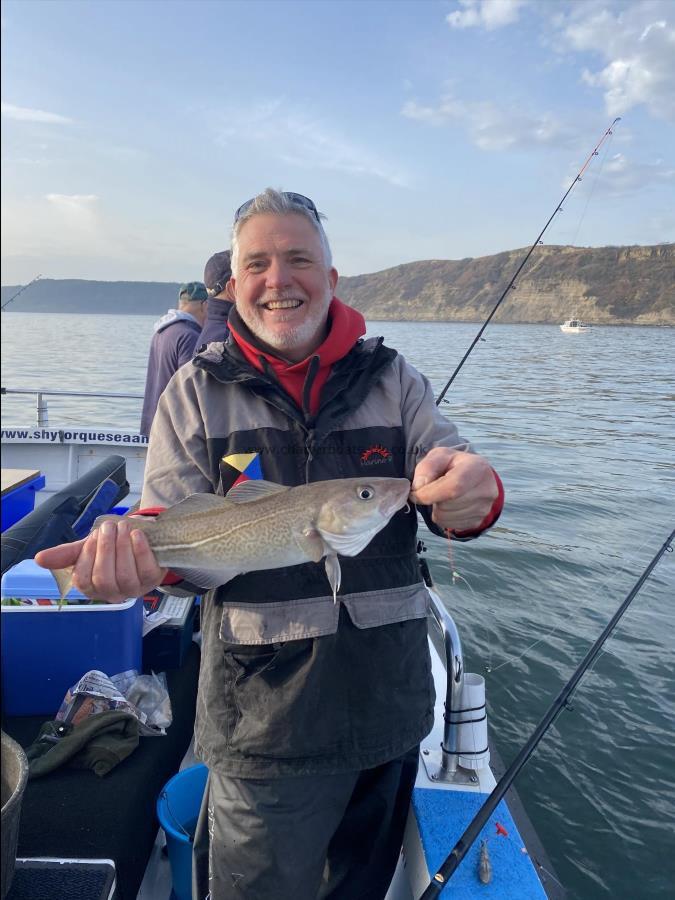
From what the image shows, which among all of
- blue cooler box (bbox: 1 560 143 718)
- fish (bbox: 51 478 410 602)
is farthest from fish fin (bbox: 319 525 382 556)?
blue cooler box (bbox: 1 560 143 718)

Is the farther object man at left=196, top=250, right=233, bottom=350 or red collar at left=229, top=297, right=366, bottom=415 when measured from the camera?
man at left=196, top=250, right=233, bottom=350

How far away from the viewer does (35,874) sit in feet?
7.42

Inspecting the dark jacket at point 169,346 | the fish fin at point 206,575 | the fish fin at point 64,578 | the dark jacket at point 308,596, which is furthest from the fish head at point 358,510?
the dark jacket at point 169,346

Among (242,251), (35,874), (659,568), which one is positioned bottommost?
(659,568)

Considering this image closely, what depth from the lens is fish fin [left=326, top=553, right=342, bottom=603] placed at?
2260 mm

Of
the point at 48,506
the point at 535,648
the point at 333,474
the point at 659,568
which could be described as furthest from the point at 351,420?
the point at 659,568

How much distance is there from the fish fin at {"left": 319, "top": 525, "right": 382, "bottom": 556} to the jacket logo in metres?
0.42

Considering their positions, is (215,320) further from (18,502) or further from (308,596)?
(308,596)

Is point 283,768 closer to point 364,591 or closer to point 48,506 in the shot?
point 364,591

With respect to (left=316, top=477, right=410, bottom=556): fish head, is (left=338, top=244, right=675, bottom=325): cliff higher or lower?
higher

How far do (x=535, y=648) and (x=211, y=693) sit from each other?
5779mm

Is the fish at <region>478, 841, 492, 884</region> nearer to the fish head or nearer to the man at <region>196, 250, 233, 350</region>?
the fish head

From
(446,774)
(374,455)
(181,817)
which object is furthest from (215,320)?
(446,774)

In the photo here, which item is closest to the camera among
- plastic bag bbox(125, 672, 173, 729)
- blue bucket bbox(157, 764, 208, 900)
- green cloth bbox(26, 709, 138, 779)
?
blue bucket bbox(157, 764, 208, 900)
